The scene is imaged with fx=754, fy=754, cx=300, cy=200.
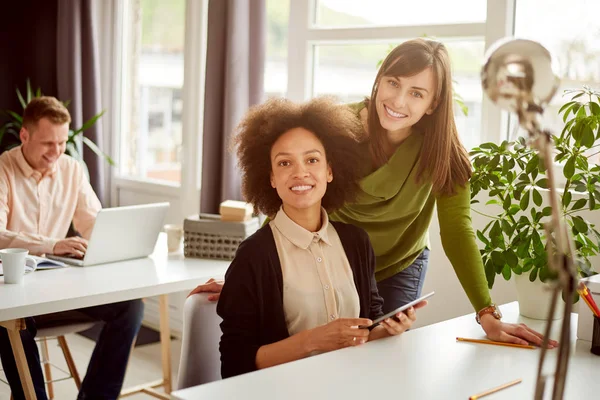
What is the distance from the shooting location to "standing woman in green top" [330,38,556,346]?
194 centimetres

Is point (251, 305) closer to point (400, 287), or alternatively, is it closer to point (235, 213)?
point (400, 287)

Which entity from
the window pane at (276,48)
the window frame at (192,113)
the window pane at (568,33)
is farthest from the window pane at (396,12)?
the window frame at (192,113)

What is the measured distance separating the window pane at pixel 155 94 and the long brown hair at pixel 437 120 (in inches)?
98.1

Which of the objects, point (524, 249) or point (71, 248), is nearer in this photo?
point (524, 249)

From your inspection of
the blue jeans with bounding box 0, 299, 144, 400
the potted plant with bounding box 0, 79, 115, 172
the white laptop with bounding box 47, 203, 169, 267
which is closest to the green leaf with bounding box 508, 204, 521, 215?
the white laptop with bounding box 47, 203, 169, 267

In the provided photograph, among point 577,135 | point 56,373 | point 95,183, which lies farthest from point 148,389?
point 577,135

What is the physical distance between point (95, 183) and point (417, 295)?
2823mm

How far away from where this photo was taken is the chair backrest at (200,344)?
1.73m

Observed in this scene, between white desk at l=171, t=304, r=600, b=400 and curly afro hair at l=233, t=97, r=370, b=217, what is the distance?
42 centimetres

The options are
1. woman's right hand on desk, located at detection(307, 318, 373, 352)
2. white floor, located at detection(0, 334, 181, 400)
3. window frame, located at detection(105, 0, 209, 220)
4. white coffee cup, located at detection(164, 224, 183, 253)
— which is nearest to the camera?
woman's right hand on desk, located at detection(307, 318, 373, 352)

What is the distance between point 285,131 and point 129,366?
7.57 feet

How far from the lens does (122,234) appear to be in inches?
105

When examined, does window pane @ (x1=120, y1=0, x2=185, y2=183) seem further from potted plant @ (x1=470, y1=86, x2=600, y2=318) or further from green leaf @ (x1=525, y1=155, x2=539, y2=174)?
green leaf @ (x1=525, y1=155, x2=539, y2=174)

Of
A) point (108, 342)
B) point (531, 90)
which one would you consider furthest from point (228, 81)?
point (531, 90)
